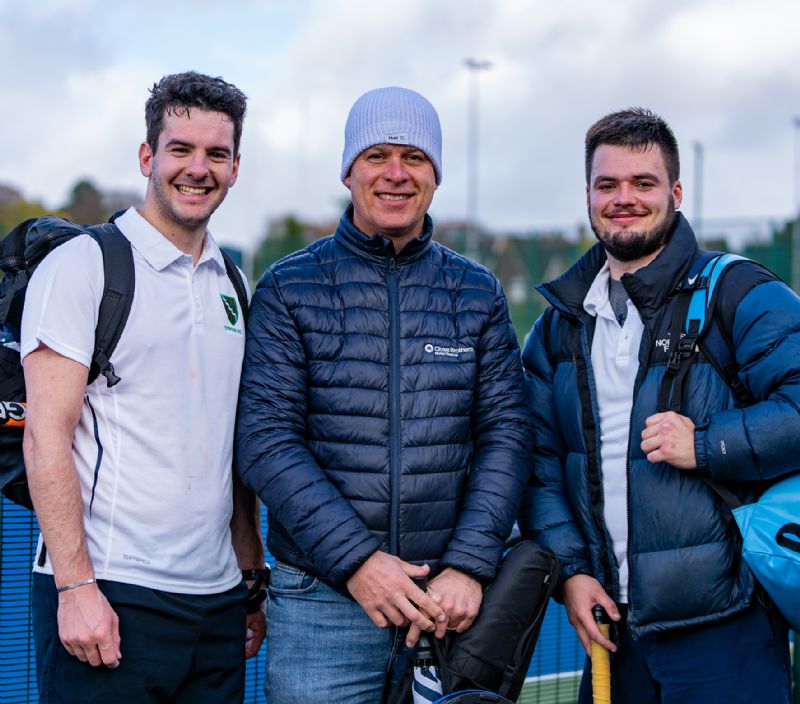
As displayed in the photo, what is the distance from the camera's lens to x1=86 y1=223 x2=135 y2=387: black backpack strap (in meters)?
2.62

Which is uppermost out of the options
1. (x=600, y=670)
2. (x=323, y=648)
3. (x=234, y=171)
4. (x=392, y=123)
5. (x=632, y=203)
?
(x=392, y=123)

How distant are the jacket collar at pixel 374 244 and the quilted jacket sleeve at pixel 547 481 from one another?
595mm

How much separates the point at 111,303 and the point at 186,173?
51 cm

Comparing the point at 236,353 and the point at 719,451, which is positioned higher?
the point at 236,353

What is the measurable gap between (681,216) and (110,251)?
185 centimetres

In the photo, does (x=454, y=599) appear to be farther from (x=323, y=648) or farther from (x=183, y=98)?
(x=183, y=98)

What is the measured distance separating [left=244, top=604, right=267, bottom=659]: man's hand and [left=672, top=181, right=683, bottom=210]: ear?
199 centimetres

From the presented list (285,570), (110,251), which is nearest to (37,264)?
(110,251)

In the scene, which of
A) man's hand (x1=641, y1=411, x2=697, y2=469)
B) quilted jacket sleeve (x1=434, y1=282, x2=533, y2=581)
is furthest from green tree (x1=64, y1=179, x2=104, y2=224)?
man's hand (x1=641, y1=411, x2=697, y2=469)

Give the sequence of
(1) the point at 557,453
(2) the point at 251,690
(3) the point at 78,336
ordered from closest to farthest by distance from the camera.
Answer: (3) the point at 78,336 → (1) the point at 557,453 → (2) the point at 251,690

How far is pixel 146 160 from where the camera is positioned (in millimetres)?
3008

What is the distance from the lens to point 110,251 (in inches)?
107

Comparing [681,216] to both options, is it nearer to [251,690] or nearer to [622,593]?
[622,593]

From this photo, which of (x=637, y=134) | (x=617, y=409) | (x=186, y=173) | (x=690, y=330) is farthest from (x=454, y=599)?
(x=637, y=134)
